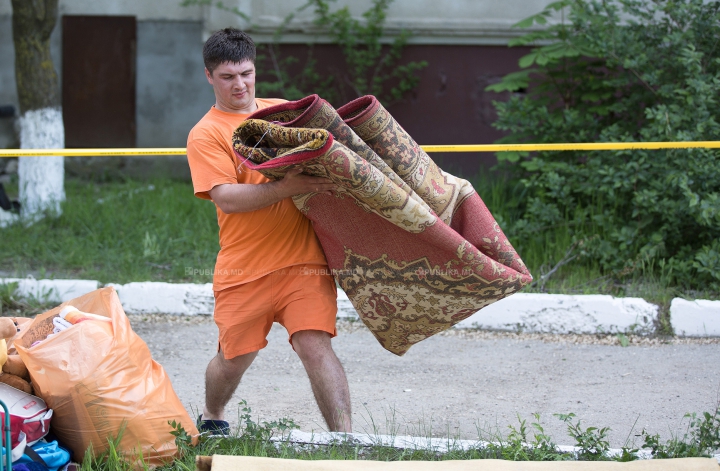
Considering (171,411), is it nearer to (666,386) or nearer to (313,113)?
(313,113)

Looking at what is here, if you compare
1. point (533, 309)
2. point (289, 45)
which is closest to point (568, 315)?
point (533, 309)

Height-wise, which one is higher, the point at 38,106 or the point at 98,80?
the point at 98,80

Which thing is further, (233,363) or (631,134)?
(631,134)

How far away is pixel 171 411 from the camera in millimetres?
2783

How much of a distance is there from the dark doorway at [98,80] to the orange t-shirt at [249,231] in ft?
21.9

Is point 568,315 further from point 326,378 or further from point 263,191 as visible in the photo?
point 263,191

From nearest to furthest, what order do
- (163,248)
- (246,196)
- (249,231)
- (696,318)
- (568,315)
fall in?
(246,196)
(249,231)
(696,318)
(568,315)
(163,248)

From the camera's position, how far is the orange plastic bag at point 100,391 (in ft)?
8.59

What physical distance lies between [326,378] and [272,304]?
0.38 m

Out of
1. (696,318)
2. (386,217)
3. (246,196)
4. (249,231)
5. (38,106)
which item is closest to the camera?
(386,217)

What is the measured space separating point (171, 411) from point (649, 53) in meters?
4.61

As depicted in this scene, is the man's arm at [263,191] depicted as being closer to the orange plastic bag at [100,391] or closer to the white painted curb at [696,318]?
the orange plastic bag at [100,391]

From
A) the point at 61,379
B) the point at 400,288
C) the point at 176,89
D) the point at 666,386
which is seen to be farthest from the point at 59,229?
the point at 666,386

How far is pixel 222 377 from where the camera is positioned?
3043 mm
